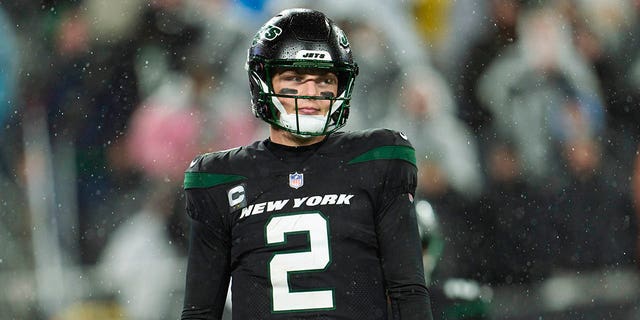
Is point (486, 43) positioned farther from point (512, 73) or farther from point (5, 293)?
point (5, 293)

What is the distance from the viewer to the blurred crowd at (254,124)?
10.6 ft

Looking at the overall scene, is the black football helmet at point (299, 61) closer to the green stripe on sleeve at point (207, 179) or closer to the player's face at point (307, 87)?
the player's face at point (307, 87)

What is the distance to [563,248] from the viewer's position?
320cm

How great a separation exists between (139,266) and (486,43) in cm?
148

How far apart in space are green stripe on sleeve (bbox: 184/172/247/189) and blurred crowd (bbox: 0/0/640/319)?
5.49ft

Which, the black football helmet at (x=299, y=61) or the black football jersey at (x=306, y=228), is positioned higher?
the black football helmet at (x=299, y=61)

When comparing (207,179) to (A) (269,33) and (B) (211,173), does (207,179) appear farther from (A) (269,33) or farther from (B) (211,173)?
(A) (269,33)

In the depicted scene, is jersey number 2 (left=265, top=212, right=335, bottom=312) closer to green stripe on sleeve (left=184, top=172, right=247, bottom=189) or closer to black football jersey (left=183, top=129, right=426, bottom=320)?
black football jersey (left=183, top=129, right=426, bottom=320)

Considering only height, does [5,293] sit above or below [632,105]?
below

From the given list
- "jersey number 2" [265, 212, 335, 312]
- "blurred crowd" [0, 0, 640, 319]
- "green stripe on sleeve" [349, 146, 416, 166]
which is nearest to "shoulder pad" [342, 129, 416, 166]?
"green stripe on sleeve" [349, 146, 416, 166]

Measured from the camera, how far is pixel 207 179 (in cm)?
158

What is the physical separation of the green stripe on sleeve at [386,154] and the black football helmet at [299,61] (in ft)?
0.23

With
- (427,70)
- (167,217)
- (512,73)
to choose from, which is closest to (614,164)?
(512,73)

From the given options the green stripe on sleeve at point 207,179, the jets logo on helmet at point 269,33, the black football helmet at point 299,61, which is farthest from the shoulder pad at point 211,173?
the jets logo on helmet at point 269,33
